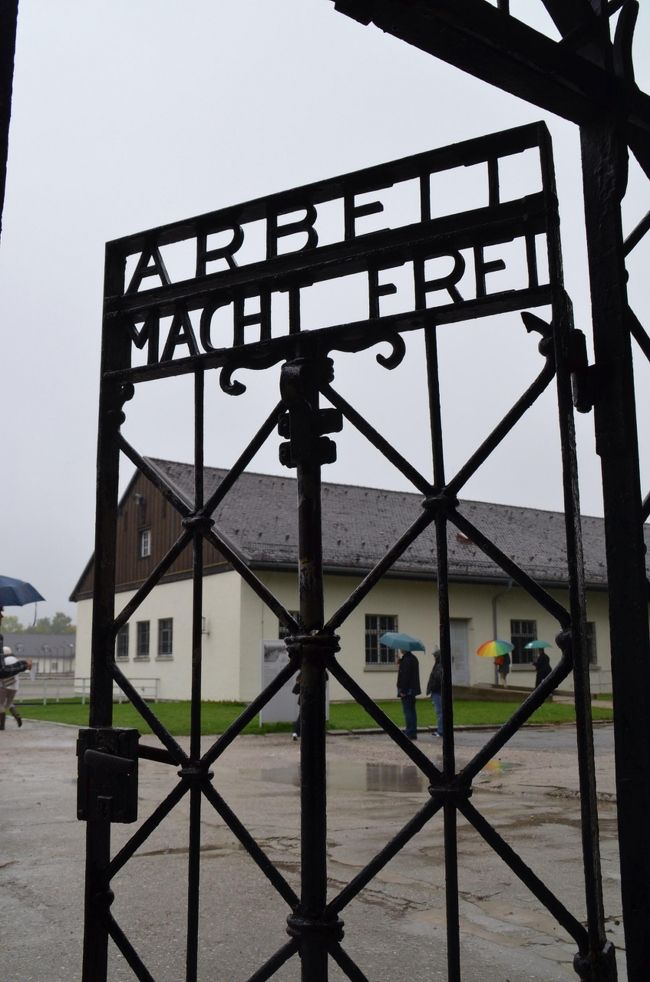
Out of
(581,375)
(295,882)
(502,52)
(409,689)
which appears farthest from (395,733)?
(409,689)

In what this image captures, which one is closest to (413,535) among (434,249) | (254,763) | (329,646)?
(329,646)

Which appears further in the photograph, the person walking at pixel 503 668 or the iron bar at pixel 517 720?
the person walking at pixel 503 668

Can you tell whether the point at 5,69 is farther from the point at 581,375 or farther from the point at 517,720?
the point at 517,720

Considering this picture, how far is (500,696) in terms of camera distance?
29.2 meters

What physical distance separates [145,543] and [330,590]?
27.5 ft

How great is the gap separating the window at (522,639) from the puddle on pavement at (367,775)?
60.9ft

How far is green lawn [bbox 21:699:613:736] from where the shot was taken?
19.1m

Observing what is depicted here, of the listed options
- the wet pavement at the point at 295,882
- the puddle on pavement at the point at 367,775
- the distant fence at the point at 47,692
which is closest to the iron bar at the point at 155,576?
the wet pavement at the point at 295,882

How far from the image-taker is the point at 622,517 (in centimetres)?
257

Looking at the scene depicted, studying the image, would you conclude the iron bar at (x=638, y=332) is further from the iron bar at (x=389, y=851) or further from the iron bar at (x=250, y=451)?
the iron bar at (x=389, y=851)

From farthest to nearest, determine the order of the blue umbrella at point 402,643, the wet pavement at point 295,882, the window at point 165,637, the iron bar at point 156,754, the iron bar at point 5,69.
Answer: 1. the window at point 165,637
2. the blue umbrella at point 402,643
3. the wet pavement at point 295,882
4. the iron bar at point 156,754
5. the iron bar at point 5,69

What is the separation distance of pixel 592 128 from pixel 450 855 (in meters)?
2.00

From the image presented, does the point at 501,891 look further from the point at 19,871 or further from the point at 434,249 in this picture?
the point at 434,249

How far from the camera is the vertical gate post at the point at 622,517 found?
246 centimetres
